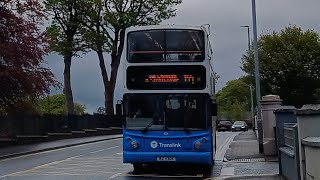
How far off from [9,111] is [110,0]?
26.2 m

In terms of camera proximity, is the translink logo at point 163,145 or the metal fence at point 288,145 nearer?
the metal fence at point 288,145

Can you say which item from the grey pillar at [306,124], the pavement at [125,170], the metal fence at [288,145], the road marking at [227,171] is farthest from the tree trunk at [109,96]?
the grey pillar at [306,124]

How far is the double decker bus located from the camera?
17172 millimetres

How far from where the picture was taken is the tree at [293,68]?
45.5 metres

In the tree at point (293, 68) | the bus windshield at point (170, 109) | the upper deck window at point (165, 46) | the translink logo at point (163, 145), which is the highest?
the tree at point (293, 68)

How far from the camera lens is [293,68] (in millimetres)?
45406

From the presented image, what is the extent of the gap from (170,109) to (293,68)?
29897 millimetres

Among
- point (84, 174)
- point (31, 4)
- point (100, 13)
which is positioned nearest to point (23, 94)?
point (31, 4)

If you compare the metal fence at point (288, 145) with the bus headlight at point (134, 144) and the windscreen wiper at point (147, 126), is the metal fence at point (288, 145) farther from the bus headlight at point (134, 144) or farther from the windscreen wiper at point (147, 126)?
the bus headlight at point (134, 144)

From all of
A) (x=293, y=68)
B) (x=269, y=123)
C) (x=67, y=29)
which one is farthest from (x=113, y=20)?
(x=269, y=123)

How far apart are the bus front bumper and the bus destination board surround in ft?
6.19

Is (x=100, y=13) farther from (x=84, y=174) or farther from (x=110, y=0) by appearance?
(x=84, y=174)

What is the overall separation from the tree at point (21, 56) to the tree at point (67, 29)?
20936mm

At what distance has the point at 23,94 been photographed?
3356 centimetres
